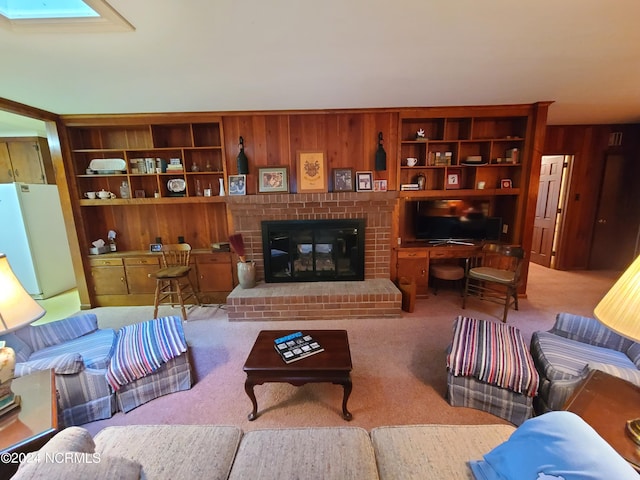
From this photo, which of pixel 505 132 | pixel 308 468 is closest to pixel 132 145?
pixel 308 468

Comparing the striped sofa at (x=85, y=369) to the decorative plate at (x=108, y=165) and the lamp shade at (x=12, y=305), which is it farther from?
the decorative plate at (x=108, y=165)

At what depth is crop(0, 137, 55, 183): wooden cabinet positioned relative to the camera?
13.8 feet

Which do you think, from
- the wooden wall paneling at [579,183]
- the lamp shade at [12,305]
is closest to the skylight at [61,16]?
the lamp shade at [12,305]

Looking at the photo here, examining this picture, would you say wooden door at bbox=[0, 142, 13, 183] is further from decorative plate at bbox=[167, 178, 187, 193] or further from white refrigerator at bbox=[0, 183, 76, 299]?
decorative plate at bbox=[167, 178, 187, 193]

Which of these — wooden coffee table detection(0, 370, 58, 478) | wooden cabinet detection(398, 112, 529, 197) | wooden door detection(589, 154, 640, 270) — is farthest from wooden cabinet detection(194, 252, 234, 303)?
wooden door detection(589, 154, 640, 270)

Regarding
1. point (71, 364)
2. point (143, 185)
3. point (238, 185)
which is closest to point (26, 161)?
point (143, 185)

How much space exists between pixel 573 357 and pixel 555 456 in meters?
1.27

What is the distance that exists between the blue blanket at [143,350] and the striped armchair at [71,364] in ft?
0.23

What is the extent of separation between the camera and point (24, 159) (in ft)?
14.0

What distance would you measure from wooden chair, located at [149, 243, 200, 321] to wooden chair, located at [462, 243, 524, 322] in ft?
11.4

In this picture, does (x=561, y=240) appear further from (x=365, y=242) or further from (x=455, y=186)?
(x=365, y=242)

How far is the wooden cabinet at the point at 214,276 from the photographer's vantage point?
11.8 feet

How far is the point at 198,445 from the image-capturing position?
3.96 feet

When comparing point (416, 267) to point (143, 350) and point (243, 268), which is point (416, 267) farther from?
point (143, 350)
